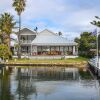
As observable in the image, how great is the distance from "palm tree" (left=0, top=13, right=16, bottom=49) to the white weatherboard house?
1005 cm

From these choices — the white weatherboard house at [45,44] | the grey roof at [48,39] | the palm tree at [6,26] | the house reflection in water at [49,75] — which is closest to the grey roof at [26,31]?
the white weatherboard house at [45,44]

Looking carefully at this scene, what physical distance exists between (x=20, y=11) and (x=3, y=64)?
22.3 metres

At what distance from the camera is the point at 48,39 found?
101 metres

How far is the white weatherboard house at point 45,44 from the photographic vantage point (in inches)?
3816

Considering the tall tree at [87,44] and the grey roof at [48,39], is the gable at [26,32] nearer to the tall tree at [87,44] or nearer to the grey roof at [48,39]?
the grey roof at [48,39]

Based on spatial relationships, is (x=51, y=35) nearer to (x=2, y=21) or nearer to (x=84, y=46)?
(x=84, y=46)

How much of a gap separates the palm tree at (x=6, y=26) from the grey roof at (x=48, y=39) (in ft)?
37.9

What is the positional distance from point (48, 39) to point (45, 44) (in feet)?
12.3

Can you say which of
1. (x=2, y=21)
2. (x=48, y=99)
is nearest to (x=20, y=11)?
(x=2, y=21)

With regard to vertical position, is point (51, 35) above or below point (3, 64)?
above

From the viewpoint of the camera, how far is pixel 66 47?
98.3 m

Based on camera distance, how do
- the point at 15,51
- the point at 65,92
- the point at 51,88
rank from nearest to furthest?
the point at 65,92 < the point at 51,88 < the point at 15,51

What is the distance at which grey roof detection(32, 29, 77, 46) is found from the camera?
97.7 meters

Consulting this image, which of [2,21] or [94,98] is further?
[2,21]
